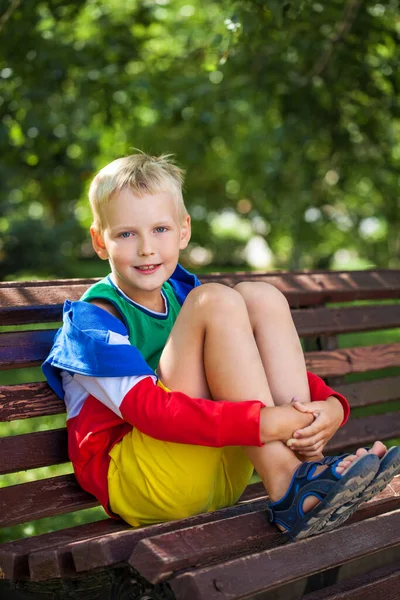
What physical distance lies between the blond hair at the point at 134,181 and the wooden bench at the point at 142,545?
1.57 ft

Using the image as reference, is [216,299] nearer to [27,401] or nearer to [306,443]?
[306,443]

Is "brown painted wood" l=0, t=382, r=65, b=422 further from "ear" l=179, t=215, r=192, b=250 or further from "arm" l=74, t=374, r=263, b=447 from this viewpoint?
"ear" l=179, t=215, r=192, b=250

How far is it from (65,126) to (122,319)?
4515mm

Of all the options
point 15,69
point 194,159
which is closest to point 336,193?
point 194,159

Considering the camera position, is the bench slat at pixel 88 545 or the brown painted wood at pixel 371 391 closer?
the bench slat at pixel 88 545

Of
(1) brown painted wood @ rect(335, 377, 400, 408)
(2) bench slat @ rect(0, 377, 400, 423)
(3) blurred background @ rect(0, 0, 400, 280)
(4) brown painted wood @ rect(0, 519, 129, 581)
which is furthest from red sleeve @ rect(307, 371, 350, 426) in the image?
(3) blurred background @ rect(0, 0, 400, 280)

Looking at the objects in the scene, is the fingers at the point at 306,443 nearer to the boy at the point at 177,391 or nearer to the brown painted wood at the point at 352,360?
the boy at the point at 177,391

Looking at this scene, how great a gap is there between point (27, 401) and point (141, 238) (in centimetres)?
67

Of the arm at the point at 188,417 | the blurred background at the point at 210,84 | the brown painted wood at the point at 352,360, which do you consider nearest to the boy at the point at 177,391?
the arm at the point at 188,417

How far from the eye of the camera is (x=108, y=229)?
2570 millimetres

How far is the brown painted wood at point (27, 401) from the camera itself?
104 inches

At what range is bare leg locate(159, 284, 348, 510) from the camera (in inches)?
89.8

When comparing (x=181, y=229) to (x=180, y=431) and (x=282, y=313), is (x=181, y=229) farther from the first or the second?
(x=180, y=431)

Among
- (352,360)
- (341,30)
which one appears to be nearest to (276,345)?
(352,360)
